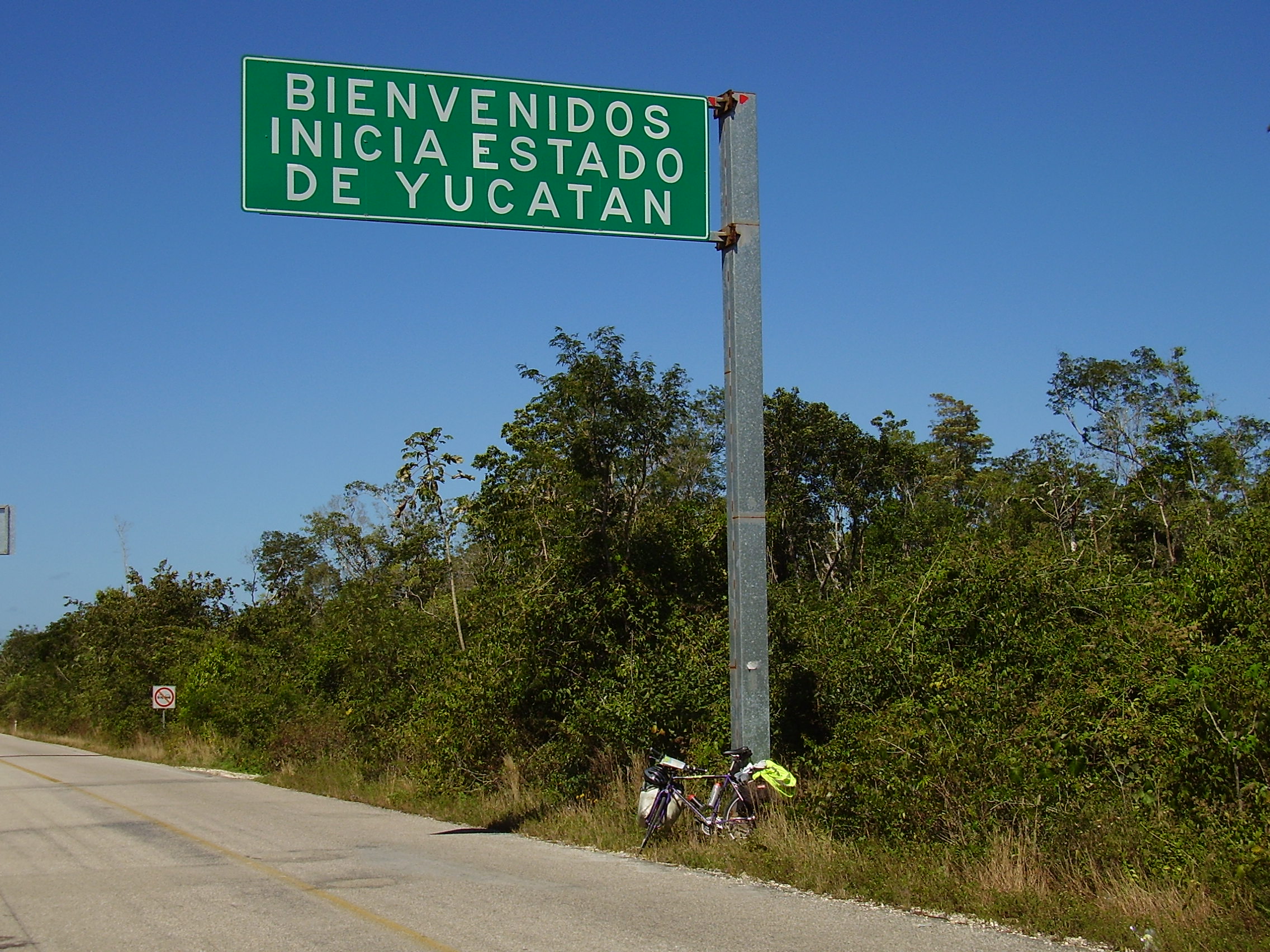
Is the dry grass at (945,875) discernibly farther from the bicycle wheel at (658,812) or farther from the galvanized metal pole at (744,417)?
the galvanized metal pole at (744,417)

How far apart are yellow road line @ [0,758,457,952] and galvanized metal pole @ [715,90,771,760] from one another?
3.90m

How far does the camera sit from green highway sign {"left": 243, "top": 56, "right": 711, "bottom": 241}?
10.3 m

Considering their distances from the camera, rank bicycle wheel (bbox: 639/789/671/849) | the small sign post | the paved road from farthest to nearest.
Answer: the small sign post → bicycle wheel (bbox: 639/789/671/849) → the paved road

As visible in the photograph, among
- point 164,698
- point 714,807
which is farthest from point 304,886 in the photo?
point 164,698

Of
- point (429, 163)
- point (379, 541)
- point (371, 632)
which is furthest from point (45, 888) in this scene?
point (379, 541)

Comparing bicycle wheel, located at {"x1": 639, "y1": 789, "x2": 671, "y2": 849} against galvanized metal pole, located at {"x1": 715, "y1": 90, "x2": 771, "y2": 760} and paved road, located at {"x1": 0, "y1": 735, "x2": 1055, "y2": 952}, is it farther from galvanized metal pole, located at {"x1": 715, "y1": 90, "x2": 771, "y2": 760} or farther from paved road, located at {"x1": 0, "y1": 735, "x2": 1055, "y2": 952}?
galvanized metal pole, located at {"x1": 715, "y1": 90, "x2": 771, "y2": 760}

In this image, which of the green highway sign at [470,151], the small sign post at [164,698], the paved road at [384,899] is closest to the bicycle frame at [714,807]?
the paved road at [384,899]

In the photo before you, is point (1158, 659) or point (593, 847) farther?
point (593, 847)

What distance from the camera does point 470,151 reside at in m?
10.8

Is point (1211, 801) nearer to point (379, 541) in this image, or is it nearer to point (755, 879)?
point (755, 879)

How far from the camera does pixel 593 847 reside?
1280 cm

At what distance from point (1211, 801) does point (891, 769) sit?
2.56m

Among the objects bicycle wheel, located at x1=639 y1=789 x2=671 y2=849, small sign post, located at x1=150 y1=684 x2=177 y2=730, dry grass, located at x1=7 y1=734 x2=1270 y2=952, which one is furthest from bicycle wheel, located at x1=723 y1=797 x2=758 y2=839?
small sign post, located at x1=150 y1=684 x2=177 y2=730

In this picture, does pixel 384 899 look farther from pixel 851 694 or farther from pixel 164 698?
pixel 164 698
